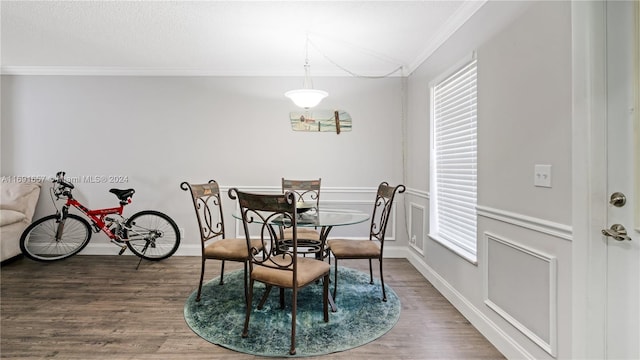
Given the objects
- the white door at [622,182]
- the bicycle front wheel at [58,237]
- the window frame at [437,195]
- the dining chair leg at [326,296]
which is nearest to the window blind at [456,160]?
the window frame at [437,195]

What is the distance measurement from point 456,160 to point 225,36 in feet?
8.22

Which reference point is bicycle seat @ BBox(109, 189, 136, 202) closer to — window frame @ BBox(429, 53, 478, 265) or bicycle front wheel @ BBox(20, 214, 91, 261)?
bicycle front wheel @ BBox(20, 214, 91, 261)

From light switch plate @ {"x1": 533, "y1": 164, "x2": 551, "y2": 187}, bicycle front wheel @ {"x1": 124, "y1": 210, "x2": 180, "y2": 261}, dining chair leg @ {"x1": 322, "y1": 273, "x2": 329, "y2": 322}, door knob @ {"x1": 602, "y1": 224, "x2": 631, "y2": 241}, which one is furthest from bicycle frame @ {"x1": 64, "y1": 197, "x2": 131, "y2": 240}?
door knob @ {"x1": 602, "y1": 224, "x2": 631, "y2": 241}

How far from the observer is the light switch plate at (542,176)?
58.6 inches

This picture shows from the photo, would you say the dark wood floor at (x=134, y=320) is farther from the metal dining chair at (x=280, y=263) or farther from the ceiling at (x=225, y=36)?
the ceiling at (x=225, y=36)

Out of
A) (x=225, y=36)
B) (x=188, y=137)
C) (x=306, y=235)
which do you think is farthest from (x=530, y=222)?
(x=188, y=137)

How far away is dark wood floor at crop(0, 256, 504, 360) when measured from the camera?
1.83 meters

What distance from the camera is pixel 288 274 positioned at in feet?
6.14

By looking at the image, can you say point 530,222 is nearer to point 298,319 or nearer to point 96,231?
point 298,319

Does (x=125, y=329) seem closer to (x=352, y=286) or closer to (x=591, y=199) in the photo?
(x=352, y=286)

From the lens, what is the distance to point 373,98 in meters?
3.77

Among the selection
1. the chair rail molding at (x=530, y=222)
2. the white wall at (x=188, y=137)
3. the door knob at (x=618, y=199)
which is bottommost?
the chair rail molding at (x=530, y=222)

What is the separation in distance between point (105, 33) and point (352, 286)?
3.46 metres

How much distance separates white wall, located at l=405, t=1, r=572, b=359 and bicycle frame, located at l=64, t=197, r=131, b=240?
3.87 metres
